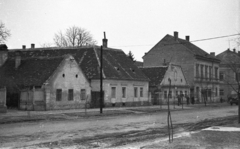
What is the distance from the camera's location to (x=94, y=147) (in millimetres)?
11383

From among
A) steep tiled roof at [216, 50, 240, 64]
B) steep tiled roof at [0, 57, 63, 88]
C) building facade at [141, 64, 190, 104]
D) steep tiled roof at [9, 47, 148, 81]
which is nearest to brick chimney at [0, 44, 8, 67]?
steep tiled roof at [0, 57, 63, 88]

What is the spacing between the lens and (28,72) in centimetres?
3403

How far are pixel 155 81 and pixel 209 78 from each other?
734 inches

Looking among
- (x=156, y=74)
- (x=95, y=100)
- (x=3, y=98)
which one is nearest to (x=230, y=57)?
(x=156, y=74)

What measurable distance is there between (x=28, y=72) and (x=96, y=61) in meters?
9.91

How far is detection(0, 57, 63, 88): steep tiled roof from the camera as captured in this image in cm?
3219

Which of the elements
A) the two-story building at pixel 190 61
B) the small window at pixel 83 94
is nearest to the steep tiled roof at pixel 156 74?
the two-story building at pixel 190 61

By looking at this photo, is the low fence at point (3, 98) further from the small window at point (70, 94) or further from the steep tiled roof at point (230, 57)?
the steep tiled roof at point (230, 57)

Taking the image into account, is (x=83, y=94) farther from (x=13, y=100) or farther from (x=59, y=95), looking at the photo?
(x=13, y=100)

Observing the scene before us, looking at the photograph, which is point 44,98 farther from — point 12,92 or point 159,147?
point 159,147

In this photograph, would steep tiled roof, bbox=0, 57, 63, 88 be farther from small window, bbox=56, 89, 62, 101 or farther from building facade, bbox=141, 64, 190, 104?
building facade, bbox=141, 64, 190, 104

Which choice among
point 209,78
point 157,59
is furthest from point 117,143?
point 209,78

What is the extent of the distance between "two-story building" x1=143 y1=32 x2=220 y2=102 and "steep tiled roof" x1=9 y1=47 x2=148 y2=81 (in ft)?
42.7

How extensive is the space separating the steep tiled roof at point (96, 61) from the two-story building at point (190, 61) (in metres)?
13.0
